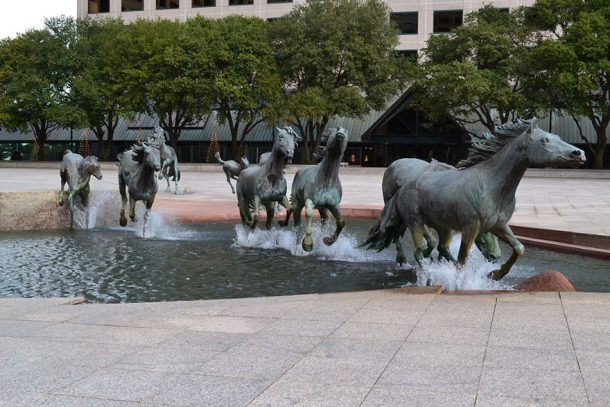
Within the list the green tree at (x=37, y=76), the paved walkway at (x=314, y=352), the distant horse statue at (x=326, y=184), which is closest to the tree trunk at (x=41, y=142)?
the green tree at (x=37, y=76)

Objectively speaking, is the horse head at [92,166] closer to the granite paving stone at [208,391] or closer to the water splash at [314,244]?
the water splash at [314,244]

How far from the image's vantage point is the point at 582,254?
474 inches

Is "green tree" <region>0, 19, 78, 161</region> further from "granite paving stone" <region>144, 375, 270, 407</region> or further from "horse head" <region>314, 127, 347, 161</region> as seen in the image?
"granite paving stone" <region>144, 375, 270, 407</region>

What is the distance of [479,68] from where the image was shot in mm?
49250

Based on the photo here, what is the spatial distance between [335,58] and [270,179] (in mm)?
37137

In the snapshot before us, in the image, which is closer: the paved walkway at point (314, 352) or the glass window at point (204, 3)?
the paved walkway at point (314, 352)

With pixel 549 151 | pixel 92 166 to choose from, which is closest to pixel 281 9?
pixel 92 166

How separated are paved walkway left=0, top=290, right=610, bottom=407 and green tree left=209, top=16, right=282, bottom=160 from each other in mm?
42850

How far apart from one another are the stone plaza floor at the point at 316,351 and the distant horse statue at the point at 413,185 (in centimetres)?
172

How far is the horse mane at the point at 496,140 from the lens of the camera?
7977 mm

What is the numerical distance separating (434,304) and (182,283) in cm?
410

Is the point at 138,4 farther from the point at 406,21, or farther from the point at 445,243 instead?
the point at 445,243

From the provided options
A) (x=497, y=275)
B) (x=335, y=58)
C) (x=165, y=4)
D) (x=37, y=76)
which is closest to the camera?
(x=497, y=275)

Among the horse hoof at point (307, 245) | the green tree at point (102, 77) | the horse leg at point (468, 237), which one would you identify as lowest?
the horse hoof at point (307, 245)
